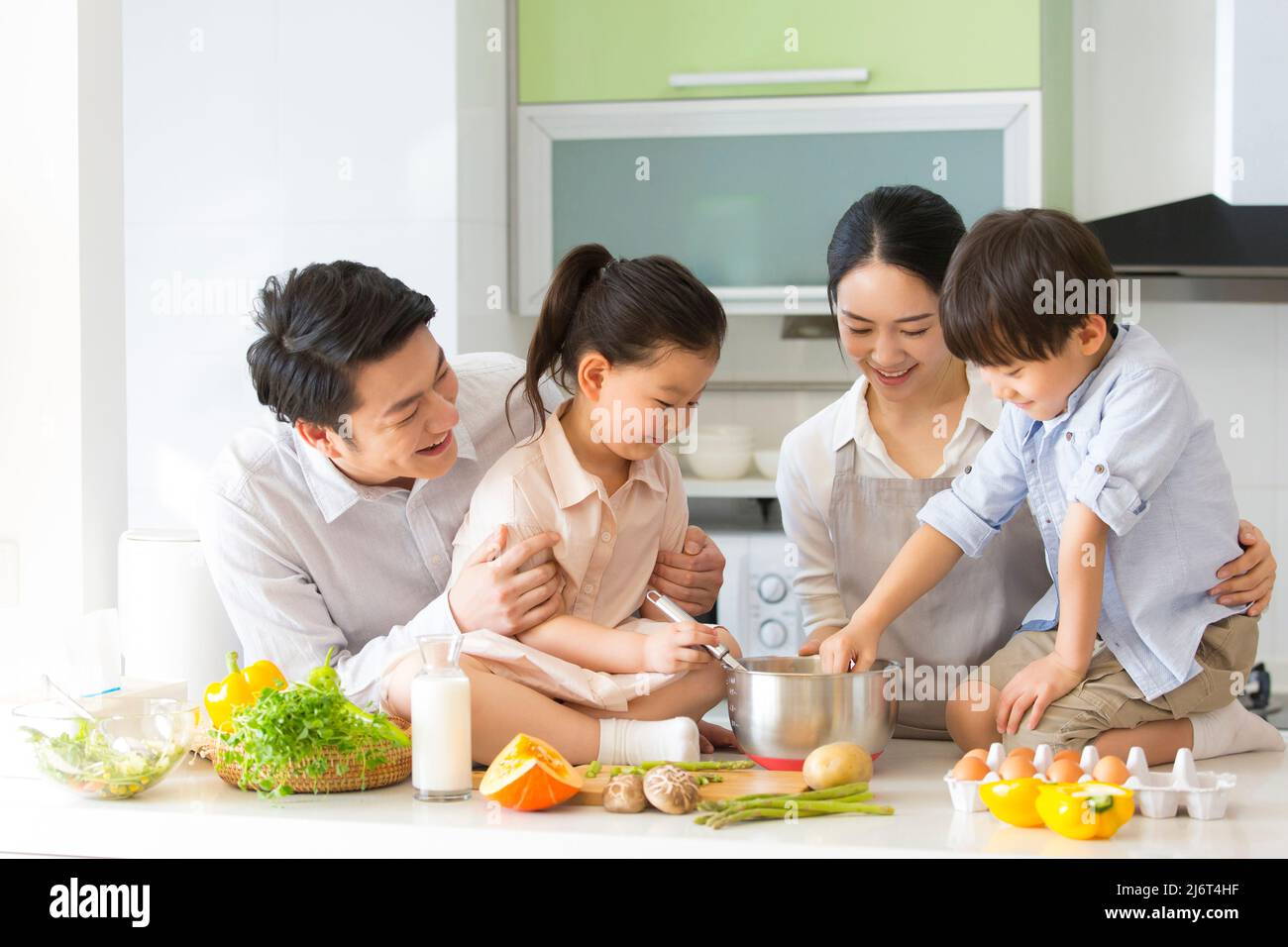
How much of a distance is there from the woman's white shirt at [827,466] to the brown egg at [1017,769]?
0.45 meters

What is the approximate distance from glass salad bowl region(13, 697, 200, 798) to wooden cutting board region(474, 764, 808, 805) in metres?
0.30

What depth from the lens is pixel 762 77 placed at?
283cm

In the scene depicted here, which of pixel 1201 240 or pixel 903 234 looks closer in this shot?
pixel 903 234

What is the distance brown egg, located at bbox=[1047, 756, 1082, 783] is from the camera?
115 centimetres

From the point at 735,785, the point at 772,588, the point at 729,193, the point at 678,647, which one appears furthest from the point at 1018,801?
the point at 729,193

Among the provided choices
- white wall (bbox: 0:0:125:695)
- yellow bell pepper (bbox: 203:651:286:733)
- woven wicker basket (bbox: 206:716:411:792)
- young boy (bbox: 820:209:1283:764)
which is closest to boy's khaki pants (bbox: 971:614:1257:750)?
young boy (bbox: 820:209:1283:764)

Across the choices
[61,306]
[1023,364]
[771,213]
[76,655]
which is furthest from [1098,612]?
[771,213]

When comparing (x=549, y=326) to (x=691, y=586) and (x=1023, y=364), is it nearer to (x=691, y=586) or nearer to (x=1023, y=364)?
(x=691, y=586)

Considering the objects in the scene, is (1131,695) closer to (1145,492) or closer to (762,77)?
(1145,492)

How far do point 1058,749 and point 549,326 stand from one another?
729 millimetres

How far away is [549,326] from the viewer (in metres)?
1.51

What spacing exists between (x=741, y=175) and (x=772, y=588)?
0.93m

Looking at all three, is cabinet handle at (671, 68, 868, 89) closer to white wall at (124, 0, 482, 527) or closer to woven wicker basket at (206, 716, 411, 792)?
white wall at (124, 0, 482, 527)

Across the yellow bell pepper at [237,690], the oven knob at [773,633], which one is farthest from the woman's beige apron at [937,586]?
the oven knob at [773,633]
